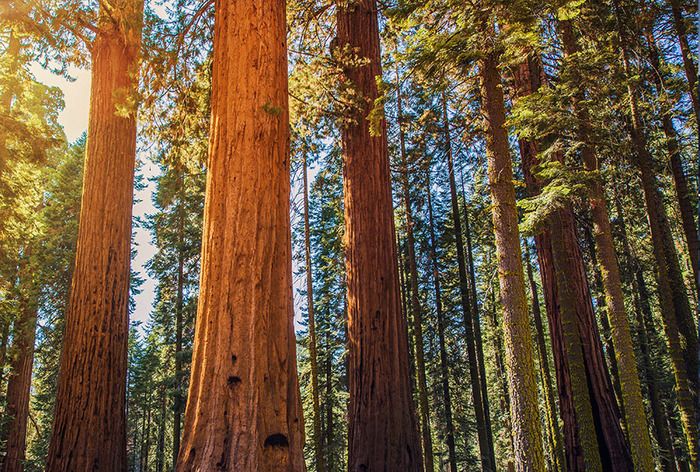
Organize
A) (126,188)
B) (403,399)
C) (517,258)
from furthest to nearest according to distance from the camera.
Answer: (126,188)
(517,258)
(403,399)

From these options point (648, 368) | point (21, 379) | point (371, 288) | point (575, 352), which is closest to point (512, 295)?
point (371, 288)

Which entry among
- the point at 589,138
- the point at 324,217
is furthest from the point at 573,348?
the point at 324,217

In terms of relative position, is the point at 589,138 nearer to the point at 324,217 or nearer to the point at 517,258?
the point at 517,258

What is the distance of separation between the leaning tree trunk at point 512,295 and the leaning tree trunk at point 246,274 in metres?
3.63

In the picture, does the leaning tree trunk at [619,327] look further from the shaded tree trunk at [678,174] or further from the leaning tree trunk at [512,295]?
the leaning tree trunk at [512,295]

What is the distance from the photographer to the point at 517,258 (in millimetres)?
6082

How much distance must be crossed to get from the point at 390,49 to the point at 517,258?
5.31 metres

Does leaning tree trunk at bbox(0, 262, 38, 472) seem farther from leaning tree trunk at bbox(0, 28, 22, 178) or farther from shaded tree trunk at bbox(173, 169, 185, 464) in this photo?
leaning tree trunk at bbox(0, 28, 22, 178)

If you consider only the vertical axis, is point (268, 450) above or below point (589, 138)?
below

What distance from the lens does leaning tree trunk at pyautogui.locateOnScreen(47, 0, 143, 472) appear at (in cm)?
570

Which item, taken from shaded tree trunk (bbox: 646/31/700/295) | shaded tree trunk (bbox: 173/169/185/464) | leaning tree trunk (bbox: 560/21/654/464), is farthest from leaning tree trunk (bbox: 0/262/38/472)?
shaded tree trunk (bbox: 646/31/700/295)

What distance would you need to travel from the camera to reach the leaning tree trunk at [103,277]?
5.70 meters

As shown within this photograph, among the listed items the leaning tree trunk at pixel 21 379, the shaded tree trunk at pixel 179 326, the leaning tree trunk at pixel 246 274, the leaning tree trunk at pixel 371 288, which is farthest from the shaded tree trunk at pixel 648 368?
the leaning tree trunk at pixel 21 379

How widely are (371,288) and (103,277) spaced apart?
3.88m
